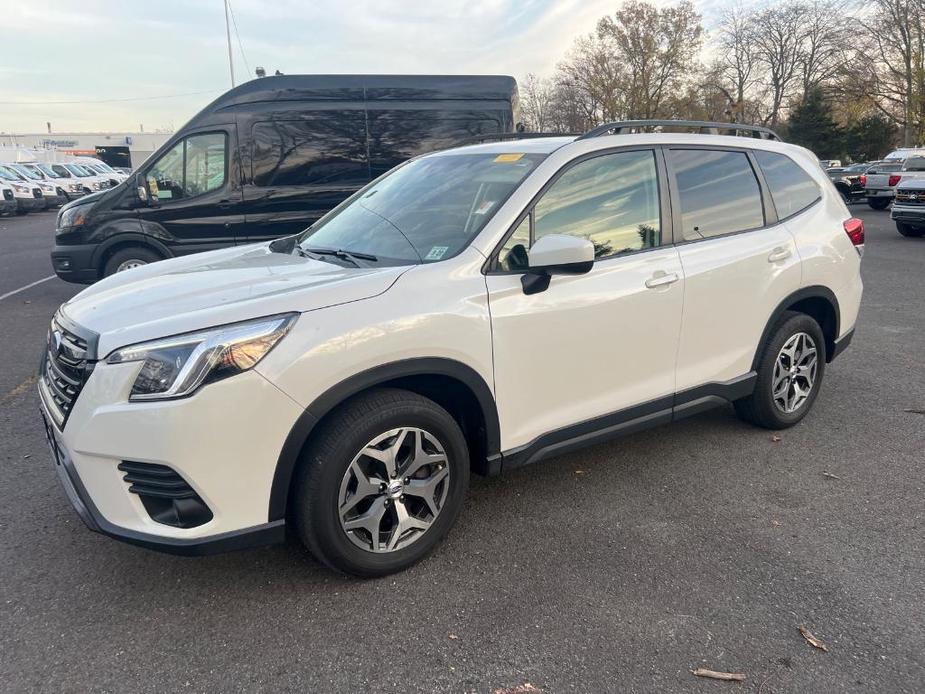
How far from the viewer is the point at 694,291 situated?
3.64 metres

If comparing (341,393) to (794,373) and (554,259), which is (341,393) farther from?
(794,373)

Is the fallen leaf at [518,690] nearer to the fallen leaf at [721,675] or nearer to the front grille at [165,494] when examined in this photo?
the fallen leaf at [721,675]

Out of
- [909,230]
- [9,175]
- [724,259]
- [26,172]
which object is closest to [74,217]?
[724,259]

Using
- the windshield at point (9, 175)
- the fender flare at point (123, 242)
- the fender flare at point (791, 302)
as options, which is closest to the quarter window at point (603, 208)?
the fender flare at point (791, 302)

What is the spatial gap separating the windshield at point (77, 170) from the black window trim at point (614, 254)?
34.8 m

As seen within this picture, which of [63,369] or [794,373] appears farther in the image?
[794,373]

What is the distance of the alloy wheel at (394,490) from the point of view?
2752 millimetres

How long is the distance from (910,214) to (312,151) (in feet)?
40.7

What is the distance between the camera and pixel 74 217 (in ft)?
27.4

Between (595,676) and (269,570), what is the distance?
1.42 m

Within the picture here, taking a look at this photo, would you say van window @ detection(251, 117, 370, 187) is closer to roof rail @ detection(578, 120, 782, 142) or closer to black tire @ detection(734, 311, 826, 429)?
roof rail @ detection(578, 120, 782, 142)

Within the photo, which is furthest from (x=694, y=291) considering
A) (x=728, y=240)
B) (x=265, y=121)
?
(x=265, y=121)

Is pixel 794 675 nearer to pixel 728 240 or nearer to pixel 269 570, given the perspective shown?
Answer: pixel 269 570

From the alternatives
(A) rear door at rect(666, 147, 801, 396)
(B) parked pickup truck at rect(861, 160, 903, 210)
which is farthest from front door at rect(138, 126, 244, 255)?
(B) parked pickup truck at rect(861, 160, 903, 210)
